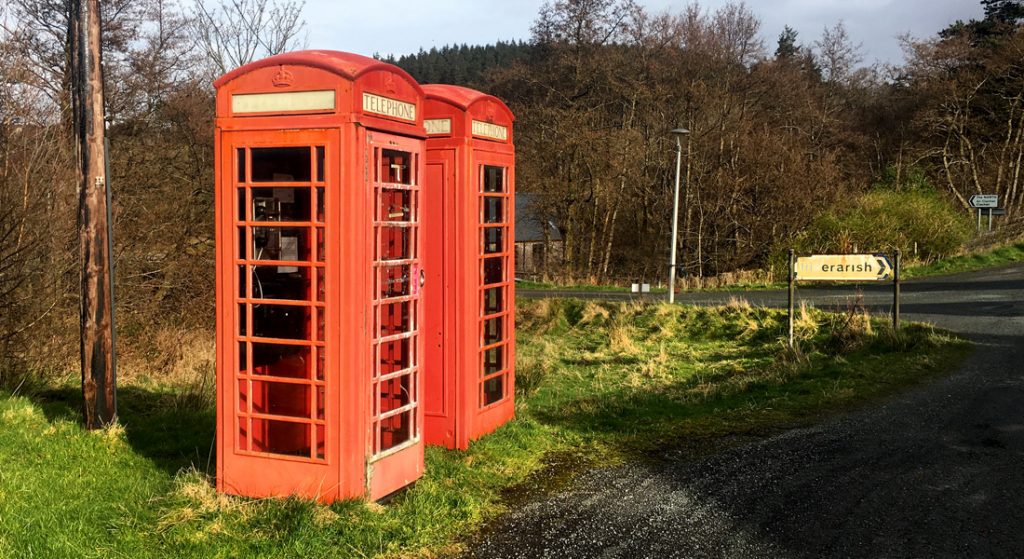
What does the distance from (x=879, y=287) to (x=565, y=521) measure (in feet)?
68.2

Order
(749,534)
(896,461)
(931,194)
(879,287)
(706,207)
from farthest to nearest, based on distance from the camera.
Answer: (706,207)
(931,194)
(879,287)
(896,461)
(749,534)

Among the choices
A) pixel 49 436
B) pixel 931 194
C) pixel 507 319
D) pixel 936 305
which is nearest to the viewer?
pixel 49 436

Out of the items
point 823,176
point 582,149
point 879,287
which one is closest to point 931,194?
point 823,176

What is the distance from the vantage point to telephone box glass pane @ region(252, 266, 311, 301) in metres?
5.39

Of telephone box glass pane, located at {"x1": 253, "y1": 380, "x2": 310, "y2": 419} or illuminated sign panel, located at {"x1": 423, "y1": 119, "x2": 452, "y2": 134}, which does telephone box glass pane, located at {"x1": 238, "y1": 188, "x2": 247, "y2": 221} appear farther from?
illuminated sign panel, located at {"x1": 423, "y1": 119, "x2": 452, "y2": 134}

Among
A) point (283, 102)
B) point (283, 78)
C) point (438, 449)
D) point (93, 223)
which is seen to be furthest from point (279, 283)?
point (93, 223)

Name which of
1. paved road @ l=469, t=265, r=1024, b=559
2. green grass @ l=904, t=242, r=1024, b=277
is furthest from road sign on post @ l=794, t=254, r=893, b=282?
green grass @ l=904, t=242, r=1024, b=277

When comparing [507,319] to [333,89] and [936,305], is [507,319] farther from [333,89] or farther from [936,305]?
[936,305]

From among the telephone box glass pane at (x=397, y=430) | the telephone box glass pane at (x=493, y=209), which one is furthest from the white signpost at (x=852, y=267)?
the telephone box glass pane at (x=397, y=430)

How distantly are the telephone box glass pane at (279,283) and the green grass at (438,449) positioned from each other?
132 cm

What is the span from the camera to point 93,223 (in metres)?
7.61

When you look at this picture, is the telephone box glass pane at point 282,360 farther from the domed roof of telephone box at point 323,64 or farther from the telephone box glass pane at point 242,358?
the domed roof of telephone box at point 323,64

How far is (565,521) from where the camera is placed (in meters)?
A: 5.37

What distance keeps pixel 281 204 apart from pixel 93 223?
10.6 feet
